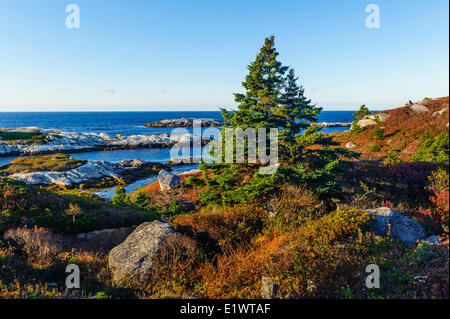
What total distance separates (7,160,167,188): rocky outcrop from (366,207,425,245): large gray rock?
3540 centimetres

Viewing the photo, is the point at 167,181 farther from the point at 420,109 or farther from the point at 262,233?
the point at 420,109

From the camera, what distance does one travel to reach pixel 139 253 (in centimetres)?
787

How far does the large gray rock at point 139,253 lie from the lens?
735 cm

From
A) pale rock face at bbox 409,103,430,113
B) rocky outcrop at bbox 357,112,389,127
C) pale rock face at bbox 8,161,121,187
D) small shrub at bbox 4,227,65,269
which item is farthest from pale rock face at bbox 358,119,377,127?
small shrub at bbox 4,227,65,269

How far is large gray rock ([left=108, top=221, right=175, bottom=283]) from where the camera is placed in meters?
7.35

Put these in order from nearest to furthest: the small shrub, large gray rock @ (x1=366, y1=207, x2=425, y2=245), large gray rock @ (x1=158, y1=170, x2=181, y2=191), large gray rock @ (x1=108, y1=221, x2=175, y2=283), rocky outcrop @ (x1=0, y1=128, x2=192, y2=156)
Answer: large gray rock @ (x1=108, y1=221, x2=175, y2=283)
the small shrub
large gray rock @ (x1=366, y1=207, x2=425, y2=245)
large gray rock @ (x1=158, y1=170, x2=181, y2=191)
rocky outcrop @ (x1=0, y1=128, x2=192, y2=156)

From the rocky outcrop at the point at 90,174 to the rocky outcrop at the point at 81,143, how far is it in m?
25.9

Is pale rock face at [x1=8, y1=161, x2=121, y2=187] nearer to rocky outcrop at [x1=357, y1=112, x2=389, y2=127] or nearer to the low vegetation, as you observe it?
the low vegetation

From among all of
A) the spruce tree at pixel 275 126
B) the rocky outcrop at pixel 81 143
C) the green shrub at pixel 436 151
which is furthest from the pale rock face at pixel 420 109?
the rocky outcrop at pixel 81 143

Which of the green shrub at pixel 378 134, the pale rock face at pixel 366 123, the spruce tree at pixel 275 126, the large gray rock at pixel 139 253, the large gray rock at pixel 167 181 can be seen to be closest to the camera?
the large gray rock at pixel 139 253

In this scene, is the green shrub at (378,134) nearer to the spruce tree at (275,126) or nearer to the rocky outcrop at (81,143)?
the spruce tree at (275,126)

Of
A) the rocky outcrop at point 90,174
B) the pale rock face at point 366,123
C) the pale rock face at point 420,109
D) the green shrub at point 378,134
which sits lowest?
the rocky outcrop at point 90,174

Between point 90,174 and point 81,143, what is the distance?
1520 inches
